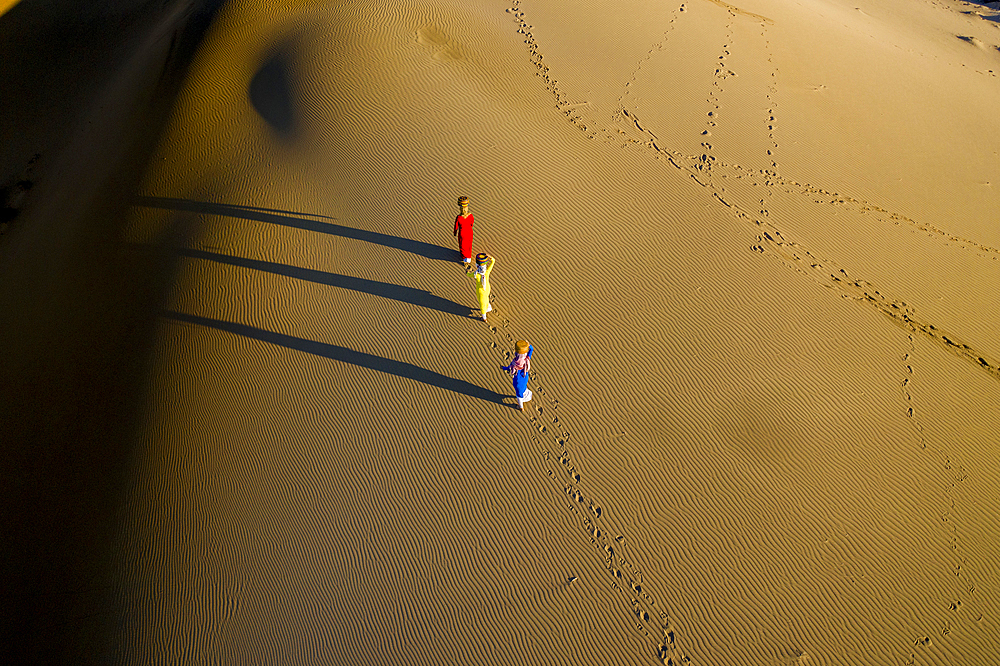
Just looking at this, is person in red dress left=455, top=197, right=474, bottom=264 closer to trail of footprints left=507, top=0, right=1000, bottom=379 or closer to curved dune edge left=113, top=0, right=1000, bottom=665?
curved dune edge left=113, top=0, right=1000, bottom=665

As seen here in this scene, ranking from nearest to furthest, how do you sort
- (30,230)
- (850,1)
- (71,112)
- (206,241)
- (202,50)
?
(206,241) → (30,230) → (202,50) → (71,112) → (850,1)

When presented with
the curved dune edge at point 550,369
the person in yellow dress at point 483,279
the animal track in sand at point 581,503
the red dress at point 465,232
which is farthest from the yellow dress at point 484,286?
the red dress at point 465,232

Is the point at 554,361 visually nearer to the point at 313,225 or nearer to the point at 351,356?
the point at 351,356

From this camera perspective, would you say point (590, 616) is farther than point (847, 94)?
No

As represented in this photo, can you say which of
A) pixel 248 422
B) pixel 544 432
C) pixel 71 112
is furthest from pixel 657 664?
pixel 71 112

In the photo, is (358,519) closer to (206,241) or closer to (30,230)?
(206,241)

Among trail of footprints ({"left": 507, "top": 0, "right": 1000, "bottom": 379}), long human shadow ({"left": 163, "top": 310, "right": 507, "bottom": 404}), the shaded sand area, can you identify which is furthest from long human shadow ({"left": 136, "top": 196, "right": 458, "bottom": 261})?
trail of footprints ({"left": 507, "top": 0, "right": 1000, "bottom": 379})
